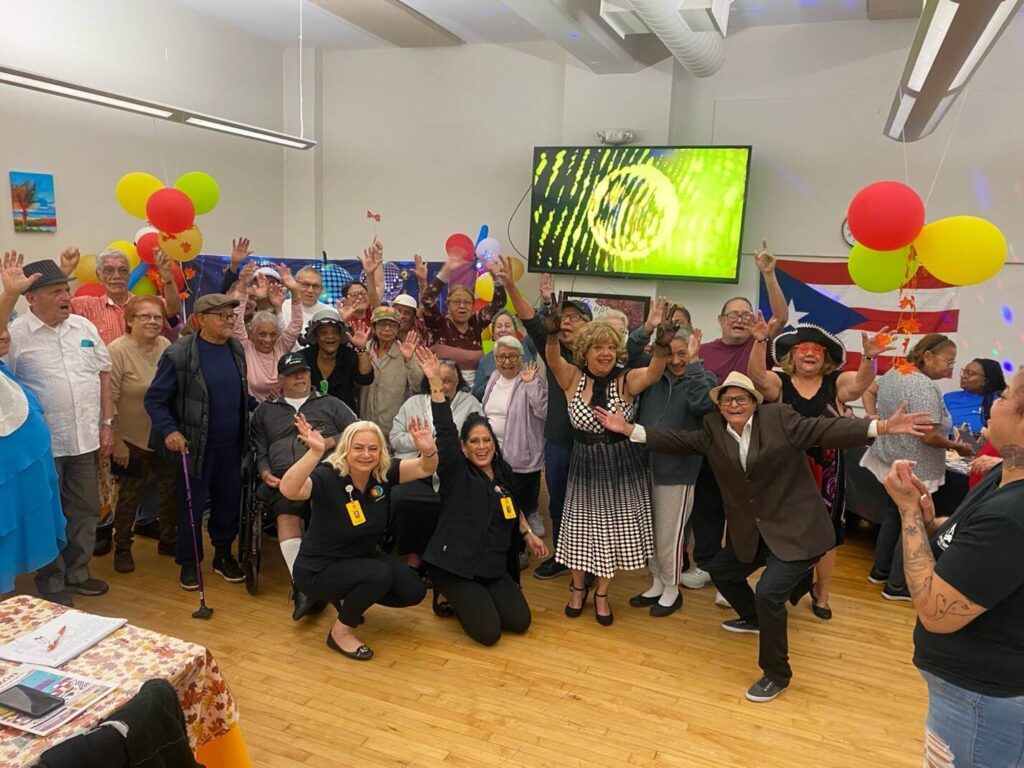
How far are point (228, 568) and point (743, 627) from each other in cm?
282

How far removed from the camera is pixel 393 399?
14.9 feet

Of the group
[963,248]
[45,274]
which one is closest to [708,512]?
[963,248]

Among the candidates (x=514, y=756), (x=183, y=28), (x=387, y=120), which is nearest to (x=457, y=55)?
(x=387, y=120)

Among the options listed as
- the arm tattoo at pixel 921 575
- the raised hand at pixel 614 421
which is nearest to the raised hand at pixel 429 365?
the raised hand at pixel 614 421

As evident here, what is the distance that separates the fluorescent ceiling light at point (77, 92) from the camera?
3822 millimetres

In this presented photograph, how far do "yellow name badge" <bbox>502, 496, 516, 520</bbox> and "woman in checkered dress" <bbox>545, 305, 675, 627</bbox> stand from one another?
0.94ft

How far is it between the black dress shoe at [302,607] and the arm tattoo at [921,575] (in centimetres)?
282

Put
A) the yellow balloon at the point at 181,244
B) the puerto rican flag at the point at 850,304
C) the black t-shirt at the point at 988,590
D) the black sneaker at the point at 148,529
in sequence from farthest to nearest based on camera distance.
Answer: the puerto rican flag at the point at 850,304
the yellow balloon at the point at 181,244
the black sneaker at the point at 148,529
the black t-shirt at the point at 988,590

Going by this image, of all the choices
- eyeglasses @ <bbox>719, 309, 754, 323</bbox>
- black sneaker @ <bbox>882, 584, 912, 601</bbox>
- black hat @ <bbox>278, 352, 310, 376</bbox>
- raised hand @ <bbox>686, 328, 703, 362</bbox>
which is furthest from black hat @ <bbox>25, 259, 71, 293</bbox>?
black sneaker @ <bbox>882, 584, 912, 601</bbox>

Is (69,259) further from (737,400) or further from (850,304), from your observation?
(850,304)

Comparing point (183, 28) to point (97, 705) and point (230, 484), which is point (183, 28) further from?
point (97, 705)

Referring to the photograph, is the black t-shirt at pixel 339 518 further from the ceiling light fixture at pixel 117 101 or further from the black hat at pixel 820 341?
the ceiling light fixture at pixel 117 101

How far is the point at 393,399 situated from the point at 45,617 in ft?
8.33

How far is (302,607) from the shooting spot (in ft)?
12.3
